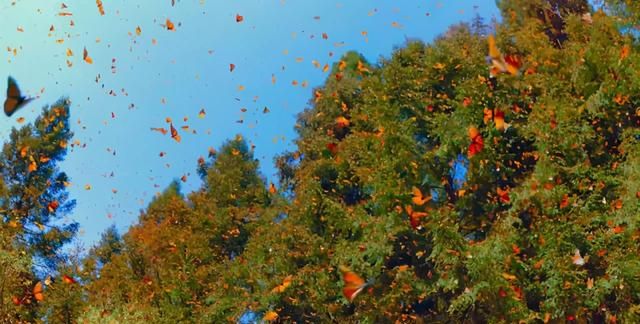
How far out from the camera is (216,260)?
1166 inches

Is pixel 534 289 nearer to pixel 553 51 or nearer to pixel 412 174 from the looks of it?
pixel 412 174

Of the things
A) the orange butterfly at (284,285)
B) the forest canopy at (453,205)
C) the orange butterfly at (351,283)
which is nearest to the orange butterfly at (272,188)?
the forest canopy at (453,205)

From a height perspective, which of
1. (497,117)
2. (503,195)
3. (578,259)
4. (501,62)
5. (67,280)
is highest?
(67,280)

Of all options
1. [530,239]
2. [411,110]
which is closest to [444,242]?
[530,239]

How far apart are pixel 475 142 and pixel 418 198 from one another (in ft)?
8.96

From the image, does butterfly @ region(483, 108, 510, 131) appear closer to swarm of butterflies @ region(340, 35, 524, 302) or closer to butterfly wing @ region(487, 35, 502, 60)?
swarm of butterflies @ region(340, 35, 524, 302)

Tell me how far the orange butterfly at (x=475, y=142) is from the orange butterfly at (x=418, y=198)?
2122 millimetres

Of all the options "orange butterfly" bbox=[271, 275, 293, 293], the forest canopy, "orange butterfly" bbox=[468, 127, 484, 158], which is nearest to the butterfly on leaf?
the forest canopy

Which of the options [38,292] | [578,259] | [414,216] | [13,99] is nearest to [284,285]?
[414,216]

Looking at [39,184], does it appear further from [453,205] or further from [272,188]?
[453,205]

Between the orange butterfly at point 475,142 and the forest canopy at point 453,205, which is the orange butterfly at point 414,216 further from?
the orange butterfly at point 475,142

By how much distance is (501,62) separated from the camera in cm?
1938

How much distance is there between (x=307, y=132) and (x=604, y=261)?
17294mm

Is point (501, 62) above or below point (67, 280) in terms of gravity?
below
